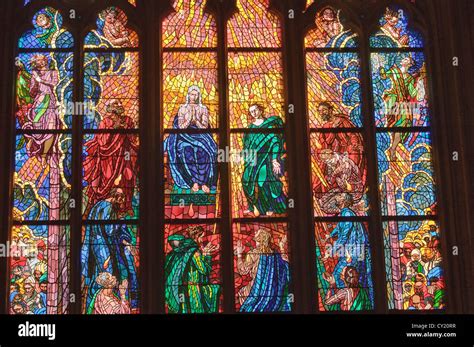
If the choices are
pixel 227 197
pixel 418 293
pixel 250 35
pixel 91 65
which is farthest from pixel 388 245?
pixel 91 65

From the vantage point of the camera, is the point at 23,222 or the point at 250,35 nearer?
the point at 23,222

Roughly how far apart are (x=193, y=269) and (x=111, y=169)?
1399 mm

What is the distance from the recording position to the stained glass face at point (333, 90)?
12.8m

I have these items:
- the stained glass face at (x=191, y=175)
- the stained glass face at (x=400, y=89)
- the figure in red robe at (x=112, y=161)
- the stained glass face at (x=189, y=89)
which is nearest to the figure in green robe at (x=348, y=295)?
the stained glass face at (x=191, y=175)

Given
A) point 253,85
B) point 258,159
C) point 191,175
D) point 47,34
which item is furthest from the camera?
point 47,34

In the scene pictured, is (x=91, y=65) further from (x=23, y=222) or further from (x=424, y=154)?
(x=424, y=154)

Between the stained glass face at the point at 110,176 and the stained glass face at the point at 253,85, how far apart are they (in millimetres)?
1176

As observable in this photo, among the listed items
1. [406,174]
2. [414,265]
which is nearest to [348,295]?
[414,265]

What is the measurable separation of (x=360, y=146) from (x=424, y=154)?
0.71 metres

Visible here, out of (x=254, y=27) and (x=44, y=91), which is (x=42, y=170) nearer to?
(x=44, y=91)

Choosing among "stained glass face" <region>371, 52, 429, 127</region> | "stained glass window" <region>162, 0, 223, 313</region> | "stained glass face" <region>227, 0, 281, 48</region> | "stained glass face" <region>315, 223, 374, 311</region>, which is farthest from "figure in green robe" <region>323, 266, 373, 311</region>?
"stained glass face" <region>227, 0, 281, 48</region>

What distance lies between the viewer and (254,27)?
13062 mm

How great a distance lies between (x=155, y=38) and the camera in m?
12.8

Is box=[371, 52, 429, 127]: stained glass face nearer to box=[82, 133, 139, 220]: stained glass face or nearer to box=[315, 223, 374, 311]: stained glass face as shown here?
box=[315, 223, 374, 311]: stained glass face
